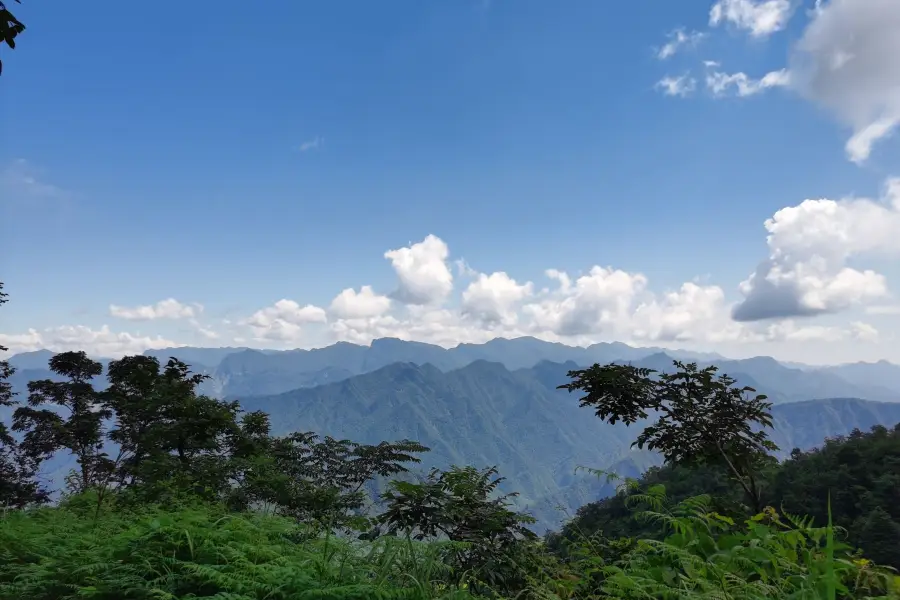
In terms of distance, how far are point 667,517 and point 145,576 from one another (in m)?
3.29

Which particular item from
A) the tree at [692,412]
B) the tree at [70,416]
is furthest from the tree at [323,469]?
the tree at [70,416]

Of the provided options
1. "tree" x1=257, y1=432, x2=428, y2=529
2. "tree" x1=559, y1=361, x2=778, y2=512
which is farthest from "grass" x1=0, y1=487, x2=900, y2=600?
"tree" x1=257, y1=432, x2=428, y2=529

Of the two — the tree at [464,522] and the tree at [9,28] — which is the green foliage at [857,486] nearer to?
the tree at [464,522]

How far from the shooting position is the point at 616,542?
390 cm

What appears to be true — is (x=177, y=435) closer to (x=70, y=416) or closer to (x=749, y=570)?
(x=749, y=570)

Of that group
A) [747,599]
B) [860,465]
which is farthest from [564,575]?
[860,465]

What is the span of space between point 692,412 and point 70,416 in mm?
29219

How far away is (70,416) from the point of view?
24.1m

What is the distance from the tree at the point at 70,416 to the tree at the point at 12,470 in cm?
86

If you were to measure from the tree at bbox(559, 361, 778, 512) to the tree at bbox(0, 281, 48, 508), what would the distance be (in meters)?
25.5

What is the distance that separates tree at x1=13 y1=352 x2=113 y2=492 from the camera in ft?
76.4

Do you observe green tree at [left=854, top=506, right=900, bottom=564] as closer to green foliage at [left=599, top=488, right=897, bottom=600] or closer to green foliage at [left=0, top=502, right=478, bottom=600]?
green foliage at [left=599, top=488, right=897, bottom=600]

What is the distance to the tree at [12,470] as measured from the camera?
71.9ft

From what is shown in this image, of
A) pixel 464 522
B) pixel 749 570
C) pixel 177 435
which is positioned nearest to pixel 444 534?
pixel 464 522
